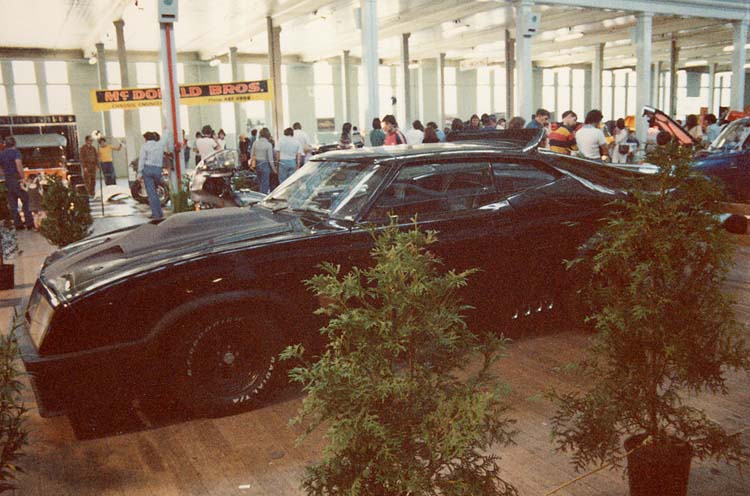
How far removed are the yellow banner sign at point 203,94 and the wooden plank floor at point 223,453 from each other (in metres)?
12.6

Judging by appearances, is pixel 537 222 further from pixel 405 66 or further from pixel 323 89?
pixel 323 89

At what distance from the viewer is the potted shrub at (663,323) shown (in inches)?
102

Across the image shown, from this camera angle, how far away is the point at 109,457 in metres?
3.58

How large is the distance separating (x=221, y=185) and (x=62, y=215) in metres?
3.33

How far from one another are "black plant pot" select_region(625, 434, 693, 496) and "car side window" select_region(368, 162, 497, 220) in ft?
7.33

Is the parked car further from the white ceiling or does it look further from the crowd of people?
the white ceiling

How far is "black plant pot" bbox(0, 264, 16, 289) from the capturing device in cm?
774

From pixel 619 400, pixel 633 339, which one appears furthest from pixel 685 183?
pixel 619 400

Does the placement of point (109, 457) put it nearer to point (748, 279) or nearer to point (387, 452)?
point (387, 452)

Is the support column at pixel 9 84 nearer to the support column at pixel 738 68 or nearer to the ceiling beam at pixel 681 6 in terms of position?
the ceiling beam at pixel 681 6

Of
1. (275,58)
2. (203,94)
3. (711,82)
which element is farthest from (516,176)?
(711,82)

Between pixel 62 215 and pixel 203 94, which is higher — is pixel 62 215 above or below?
below

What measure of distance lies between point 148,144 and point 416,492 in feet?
40.0

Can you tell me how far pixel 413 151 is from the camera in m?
4.89
